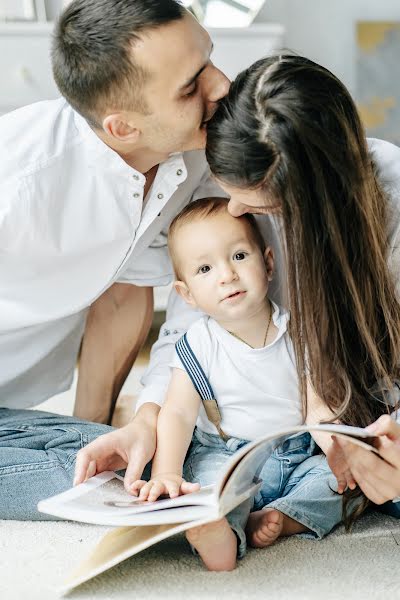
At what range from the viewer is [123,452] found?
3.90ft

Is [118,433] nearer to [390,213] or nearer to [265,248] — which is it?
[265,248]

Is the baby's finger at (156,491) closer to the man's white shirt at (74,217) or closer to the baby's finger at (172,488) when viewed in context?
the baby's finger at (172,488)

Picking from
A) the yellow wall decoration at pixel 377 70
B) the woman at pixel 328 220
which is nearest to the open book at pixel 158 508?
the woman at pixel 328 220

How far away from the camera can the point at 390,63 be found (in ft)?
9.65

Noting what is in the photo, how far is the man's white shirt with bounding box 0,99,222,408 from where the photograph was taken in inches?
52.2

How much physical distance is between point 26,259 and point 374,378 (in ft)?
1.89

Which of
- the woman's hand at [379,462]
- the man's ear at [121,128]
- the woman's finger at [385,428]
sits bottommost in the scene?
the woman's hand at [379,462]

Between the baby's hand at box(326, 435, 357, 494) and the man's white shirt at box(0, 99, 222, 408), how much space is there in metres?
0.50

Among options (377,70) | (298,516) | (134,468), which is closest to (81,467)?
(134,468)

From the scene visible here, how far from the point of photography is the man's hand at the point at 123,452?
1.12 meters

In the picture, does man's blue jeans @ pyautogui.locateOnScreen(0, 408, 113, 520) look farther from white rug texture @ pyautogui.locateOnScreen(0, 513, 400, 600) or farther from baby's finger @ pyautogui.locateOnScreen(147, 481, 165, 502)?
baby's finger @ pyautogui.locateOnScreen(147, 481, 165, 502)

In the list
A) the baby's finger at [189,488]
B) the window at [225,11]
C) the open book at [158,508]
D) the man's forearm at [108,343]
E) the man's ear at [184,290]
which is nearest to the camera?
the open book at [158,508]

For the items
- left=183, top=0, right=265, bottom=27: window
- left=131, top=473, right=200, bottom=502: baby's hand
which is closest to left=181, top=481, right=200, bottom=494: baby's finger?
left=131, top=473, right=200, bottom=502: baby's hand

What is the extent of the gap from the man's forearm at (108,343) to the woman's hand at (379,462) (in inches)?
27.2
